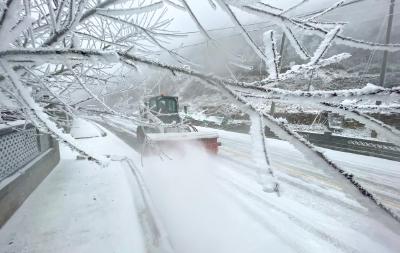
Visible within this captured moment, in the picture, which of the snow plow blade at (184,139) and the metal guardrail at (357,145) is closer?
the snow plow blade at (184,139)

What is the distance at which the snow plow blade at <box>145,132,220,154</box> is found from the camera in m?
10.7

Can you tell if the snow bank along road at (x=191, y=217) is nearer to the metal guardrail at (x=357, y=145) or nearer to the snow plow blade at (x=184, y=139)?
the snow plow blade at (x=184, y=139)

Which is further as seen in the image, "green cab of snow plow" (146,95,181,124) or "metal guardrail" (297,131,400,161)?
"green cab of snow plow" (146,95,181,124)

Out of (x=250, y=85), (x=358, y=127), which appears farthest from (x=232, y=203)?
(x=358, y=127)

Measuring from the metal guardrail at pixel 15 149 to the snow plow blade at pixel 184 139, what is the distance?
343 centimetres

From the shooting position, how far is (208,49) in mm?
1758

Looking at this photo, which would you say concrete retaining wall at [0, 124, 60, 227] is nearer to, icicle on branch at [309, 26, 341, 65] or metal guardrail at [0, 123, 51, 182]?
metal guardrail at [0, 123, 51, 182]

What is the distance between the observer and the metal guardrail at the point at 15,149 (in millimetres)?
6270

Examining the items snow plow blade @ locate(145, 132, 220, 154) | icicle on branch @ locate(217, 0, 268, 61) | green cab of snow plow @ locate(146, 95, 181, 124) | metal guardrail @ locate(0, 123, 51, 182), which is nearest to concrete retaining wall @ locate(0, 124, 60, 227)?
metal guardrail @ locate(0, 123, 51, 182)

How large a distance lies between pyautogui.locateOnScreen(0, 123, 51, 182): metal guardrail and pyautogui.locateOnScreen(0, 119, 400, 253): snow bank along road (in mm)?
819

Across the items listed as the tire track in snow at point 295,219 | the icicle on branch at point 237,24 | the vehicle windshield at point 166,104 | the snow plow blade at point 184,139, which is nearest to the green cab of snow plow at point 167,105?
the vehicle windshield at point 166,104

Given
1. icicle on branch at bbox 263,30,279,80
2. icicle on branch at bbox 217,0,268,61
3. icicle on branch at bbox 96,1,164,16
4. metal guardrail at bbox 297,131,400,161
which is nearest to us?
icicle on branch at bbox 263,30,279,80

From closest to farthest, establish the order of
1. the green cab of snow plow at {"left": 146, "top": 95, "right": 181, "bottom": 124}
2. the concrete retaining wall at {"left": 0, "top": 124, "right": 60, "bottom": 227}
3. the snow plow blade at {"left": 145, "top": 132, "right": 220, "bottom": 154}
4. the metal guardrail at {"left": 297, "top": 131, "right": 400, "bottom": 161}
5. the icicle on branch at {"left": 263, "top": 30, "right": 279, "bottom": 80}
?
1. the icicle on branch at {"left": 263, "top": 30, "right": 279, "bottom": 80}
2. the concrete retaining wall at {"left": 0, "top": 124, "right": 60, "bottom": 227}
3. the snow plow blade at {"left": 145, "top": 132, "right": 220, "bottom": 154}
4. the metal guardrail at {"left": 297, "top": 131, "right": 400, "bottom": 161}
5. the green cab of snow plow at {"left": 146, "top": 95, "right": 181, "bottom": 124}

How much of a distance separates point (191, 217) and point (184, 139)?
5575 mm
